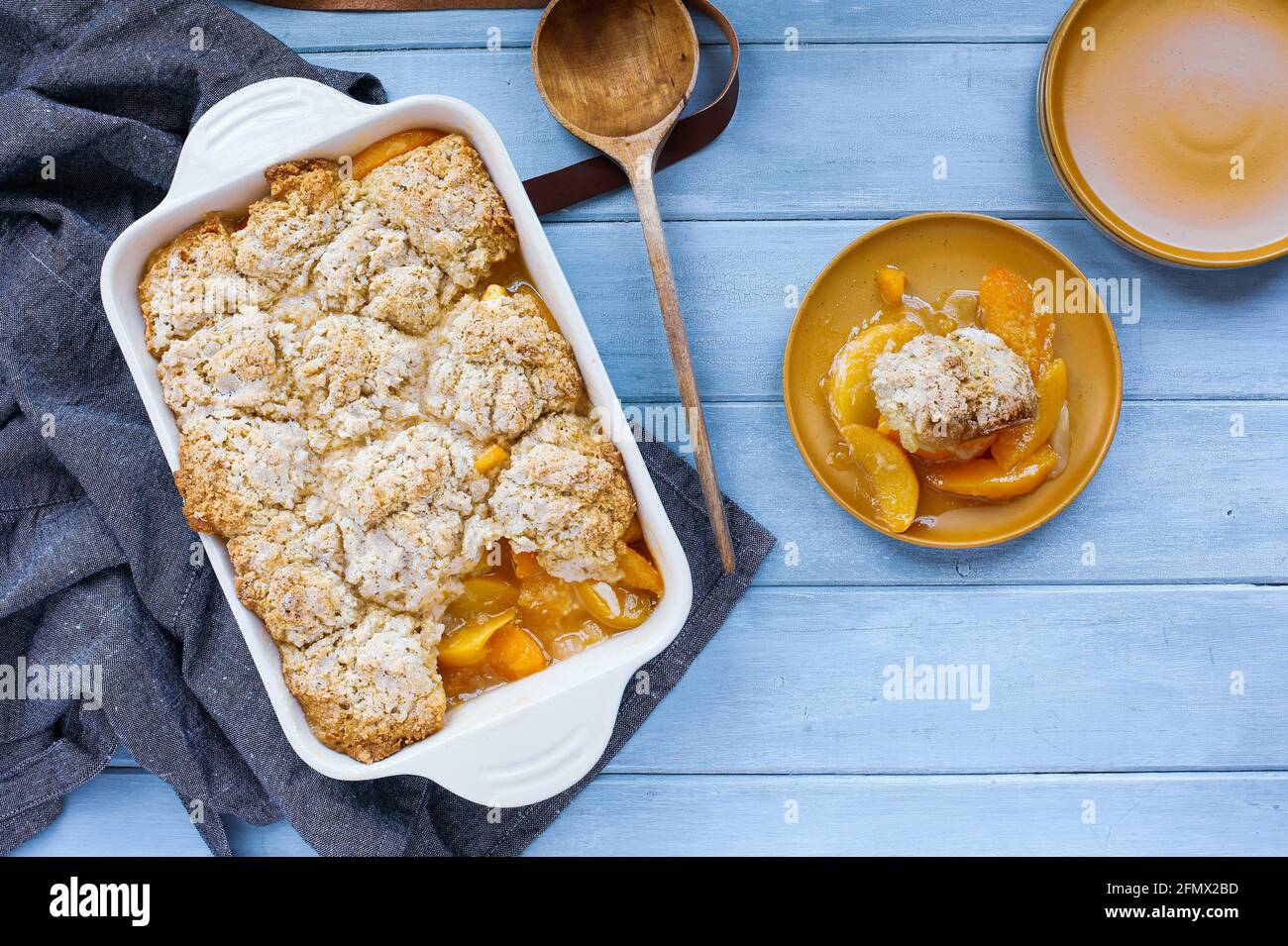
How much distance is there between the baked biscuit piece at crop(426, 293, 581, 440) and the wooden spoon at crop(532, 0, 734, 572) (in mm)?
354

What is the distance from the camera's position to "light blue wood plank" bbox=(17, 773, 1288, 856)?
2.18 meters

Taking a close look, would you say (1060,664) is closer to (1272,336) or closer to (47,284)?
(1272,336)

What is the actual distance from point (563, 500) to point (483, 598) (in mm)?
286

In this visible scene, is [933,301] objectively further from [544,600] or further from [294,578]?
[294,578]

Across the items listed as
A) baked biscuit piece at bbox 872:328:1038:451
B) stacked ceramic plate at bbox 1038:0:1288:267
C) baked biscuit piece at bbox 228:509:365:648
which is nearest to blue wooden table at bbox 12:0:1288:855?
stacked ceramic plate at bbox 1038:0:1288:267

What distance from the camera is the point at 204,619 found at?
6.72 feet

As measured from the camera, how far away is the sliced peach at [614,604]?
1862 mm

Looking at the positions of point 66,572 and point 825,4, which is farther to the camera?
point 825,4

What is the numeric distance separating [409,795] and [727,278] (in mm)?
1372

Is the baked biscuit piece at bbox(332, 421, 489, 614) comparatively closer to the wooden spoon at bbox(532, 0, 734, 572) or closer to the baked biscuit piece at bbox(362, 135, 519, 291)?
the baked biscuit piece at bbox(362, 135, 519, 291)

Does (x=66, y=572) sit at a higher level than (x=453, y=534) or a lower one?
lower

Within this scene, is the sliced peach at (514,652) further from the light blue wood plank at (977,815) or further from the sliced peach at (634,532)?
the light blue wood plank at (977,815)

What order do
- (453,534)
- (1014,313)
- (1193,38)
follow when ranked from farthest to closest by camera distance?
(1193,38)
(1014,313)
(453,534)

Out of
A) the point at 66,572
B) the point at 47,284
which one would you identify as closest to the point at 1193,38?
the point at 47,284
